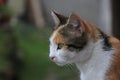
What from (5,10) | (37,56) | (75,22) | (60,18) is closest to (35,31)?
(5,10)

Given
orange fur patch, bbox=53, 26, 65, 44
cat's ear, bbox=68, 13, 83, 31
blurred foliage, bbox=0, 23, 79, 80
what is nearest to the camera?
cat's ear, bbox=68, 13, 83, 31

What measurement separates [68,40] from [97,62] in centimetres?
17

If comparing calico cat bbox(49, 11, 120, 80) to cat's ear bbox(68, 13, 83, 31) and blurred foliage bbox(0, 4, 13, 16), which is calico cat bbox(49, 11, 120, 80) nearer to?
cat's ear bbox(68, 13, 83, 31)

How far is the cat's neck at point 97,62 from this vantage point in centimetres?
234

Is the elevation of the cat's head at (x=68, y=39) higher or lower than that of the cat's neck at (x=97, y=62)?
higher

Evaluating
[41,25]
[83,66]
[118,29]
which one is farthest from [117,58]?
[41,25]

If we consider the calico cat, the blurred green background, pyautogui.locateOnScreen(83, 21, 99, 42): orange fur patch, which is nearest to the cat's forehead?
the calico cat

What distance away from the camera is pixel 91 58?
7.74 feet

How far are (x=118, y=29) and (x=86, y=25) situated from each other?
2.61 m

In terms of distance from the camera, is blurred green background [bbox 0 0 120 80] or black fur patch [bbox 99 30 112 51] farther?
blurred green background [bbox 0 0 120 80]

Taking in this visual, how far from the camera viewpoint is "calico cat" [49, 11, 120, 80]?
91.7 inches

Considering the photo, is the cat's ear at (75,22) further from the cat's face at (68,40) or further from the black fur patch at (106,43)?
the black fur patch at (106,43)

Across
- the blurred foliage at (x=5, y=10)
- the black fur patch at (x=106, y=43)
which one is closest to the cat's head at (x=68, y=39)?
the black fur patch at (x=106, y=43)

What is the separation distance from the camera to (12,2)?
6.68 meters
